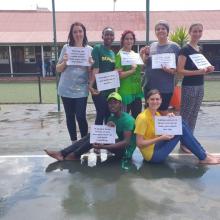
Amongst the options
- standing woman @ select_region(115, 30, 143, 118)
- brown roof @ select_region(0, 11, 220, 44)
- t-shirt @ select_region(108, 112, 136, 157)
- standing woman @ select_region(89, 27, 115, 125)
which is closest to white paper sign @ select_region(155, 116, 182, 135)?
t-shirt @ select_region(108, 112, 136, 157)

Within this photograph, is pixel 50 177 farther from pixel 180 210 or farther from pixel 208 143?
pixel 208 143

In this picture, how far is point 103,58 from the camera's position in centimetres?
511

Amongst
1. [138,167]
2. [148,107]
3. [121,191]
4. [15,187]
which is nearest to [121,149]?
[138,167]

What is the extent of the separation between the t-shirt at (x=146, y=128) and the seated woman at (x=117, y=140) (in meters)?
0.18

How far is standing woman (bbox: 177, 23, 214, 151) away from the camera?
5065 mm

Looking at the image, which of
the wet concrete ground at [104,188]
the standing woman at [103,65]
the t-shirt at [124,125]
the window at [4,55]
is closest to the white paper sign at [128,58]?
the standing woman at [103,65]

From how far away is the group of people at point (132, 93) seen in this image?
15.7ft

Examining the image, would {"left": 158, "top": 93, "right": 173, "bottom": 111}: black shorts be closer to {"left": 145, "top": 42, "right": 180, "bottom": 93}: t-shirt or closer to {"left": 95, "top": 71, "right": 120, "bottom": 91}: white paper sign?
{"left": 145, "top": 42, "right": 180, "bottom": 93}: t-shirt

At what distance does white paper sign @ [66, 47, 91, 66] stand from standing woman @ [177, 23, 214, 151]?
124 cm

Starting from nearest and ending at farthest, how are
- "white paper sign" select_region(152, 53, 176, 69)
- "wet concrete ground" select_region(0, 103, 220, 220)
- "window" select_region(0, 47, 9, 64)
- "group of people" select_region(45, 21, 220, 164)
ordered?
"wet concrete ground" select_region(0, 103, 220, 220)
"group of people" select_region(45, 21, 220, 164)
"white paper sign" select_region(152, 53, 176, 69)
"window" select_region(0, 47, 9, 64)

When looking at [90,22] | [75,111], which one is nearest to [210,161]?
[75,111]

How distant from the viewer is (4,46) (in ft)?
90.6

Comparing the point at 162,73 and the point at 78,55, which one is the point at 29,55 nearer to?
the point at 78,55

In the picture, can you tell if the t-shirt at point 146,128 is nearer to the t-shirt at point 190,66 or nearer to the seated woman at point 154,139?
the seated woman at point 154,139
